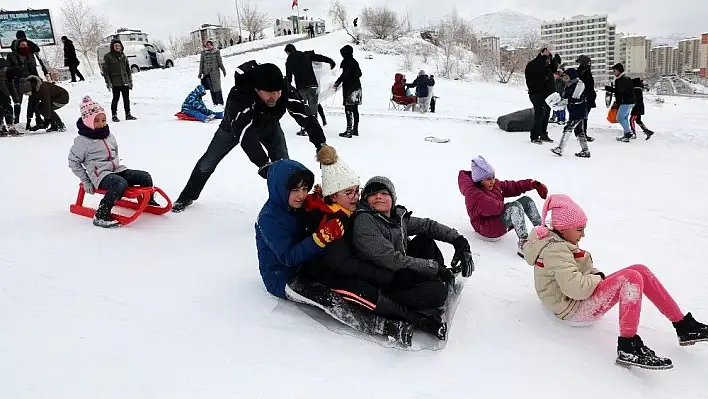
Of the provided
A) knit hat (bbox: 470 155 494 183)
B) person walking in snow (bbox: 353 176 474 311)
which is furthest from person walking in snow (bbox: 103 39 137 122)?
person walking in snow (bbox: 353 176 474 311)

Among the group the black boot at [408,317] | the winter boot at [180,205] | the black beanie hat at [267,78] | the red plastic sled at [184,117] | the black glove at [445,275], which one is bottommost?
the black boot at [408,317]

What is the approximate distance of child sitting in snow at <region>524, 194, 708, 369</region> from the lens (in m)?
2.60

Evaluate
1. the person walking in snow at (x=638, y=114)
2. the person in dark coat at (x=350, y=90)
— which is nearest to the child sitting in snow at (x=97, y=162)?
the person in dark coat at (x=350, y=90)

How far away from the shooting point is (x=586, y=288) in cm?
281

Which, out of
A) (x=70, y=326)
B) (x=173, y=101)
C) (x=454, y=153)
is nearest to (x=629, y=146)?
(x=454, y=153)

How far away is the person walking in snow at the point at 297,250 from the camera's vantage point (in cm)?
279

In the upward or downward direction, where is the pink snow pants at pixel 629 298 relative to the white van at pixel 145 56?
downward

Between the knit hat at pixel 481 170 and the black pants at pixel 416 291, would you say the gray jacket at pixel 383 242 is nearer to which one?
the black pants at pixel 416 291

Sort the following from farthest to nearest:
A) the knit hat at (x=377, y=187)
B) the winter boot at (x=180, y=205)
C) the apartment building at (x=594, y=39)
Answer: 1. the apartment building at (x=594, y=39)
2. the winter boot at (x=180, y=205)
3. the knit hat at (x=377, y=187)

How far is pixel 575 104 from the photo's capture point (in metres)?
8.25

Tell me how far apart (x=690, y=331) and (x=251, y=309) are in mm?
2590

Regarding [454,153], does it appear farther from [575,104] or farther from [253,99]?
[253,99]

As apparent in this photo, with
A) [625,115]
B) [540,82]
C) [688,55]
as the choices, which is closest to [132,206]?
[540,82]

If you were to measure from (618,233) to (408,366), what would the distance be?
3.34 meters
